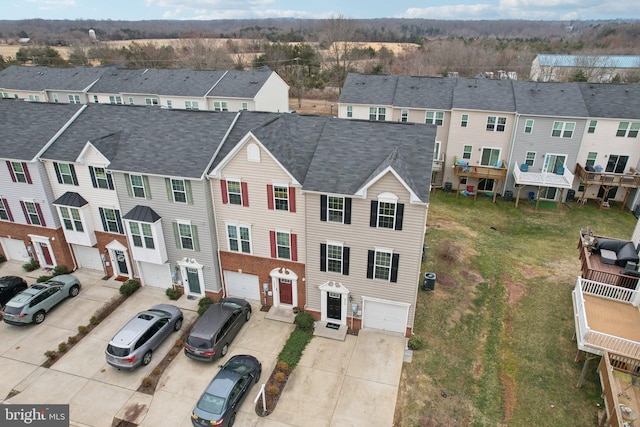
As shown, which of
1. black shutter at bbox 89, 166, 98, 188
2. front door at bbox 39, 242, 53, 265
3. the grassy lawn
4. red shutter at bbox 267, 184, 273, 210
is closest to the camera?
the grassy lawn

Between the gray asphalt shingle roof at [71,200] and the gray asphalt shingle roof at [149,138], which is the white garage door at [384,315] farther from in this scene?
the gray asphalt shingle roof at [71,200]

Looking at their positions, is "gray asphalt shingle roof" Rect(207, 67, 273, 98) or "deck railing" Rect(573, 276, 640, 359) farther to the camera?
"gray asphalt shingle roof" Rect(207, 67, 273, 98)

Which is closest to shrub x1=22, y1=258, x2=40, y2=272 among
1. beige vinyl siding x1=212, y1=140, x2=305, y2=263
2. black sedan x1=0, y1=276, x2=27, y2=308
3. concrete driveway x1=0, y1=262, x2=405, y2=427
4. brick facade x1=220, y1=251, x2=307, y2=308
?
black sedan x1=0, y1=276, x2=27, y2=308

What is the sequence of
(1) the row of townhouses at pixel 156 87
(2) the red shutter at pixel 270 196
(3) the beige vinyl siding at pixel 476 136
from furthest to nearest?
1. (1) the row of townhouses at pixel 156 87
2. (3) the beige vinyl siding at pixel 476 136
3. (2) the red shutter at pixel 270 196

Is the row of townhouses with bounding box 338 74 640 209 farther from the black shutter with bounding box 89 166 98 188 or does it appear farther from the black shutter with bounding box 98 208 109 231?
the black shutter with bounding box 98 208 109 231

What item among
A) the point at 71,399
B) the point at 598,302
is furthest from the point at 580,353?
the point at 71,399

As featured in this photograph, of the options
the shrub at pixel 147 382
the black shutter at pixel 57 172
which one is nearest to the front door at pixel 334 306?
the shrub at pixel 147 382

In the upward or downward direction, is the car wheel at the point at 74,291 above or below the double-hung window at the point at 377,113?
below
